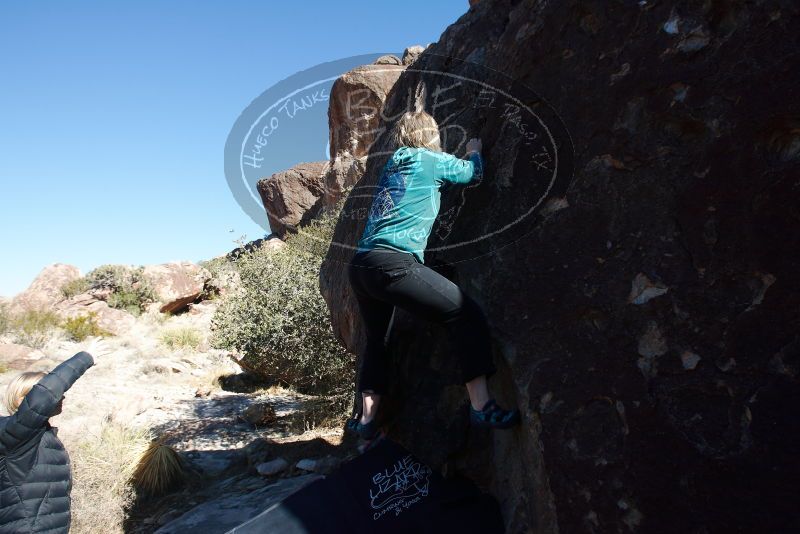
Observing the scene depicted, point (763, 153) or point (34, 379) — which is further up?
point (34, 379)

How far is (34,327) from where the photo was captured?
14.3 meters

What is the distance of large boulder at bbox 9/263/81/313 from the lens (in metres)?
18.6

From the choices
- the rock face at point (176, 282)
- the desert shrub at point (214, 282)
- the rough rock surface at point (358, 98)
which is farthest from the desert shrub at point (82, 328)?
the rough rock surface at point (358, 98)

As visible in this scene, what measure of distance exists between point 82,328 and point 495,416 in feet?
49.3

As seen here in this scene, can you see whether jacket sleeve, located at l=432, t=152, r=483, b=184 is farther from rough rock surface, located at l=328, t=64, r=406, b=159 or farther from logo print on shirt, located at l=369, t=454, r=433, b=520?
rough rock surface, located at l=328, t=64, r=406, b=159

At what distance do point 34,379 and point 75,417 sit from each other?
454 centimetres

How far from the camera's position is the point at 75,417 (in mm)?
7309

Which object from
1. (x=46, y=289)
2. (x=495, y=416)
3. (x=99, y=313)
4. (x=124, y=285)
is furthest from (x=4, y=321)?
(x=495, y=416)

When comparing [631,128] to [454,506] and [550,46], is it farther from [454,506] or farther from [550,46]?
[454,506]

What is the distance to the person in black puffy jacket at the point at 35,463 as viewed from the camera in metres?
3.00

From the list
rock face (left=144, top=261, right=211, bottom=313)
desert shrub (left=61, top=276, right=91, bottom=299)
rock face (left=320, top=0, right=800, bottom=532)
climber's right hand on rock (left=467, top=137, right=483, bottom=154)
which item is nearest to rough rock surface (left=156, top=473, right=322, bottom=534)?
rock face (left=320, top=0, right=800, bottom=532)

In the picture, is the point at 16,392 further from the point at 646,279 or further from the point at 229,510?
the point at 646,279

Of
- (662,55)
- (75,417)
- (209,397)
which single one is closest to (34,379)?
(662,55)

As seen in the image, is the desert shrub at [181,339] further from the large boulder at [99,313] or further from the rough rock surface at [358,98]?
the rough rock surface at [358,98]
